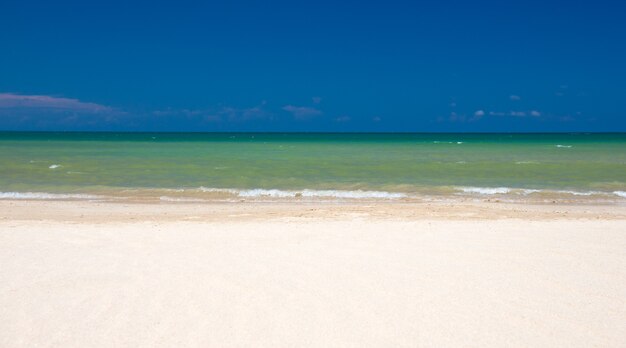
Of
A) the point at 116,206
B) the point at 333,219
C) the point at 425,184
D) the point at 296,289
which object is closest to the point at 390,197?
the point at 425,184

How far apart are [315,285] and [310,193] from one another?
11362mm

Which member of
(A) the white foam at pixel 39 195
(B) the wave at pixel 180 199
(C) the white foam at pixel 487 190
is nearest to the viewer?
(B) the wave at pixel 180 199

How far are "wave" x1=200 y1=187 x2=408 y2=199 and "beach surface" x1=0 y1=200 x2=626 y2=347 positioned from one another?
21.7ft

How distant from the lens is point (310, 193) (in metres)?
16.9

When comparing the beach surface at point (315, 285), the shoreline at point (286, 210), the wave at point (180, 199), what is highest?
the beach surface at point (315, 285)

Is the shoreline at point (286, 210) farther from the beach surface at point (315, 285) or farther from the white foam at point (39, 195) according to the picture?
the beach surface at point (315, 285)

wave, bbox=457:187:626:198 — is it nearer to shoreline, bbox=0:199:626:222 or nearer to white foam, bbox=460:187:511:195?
white foam, bbox=460:187:511:195

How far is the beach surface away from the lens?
4.31m

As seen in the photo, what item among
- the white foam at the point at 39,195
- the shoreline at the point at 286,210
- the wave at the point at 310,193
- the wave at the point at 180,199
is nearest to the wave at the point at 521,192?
the shoreline at the point at 286,210

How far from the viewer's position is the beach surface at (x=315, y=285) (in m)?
4.31

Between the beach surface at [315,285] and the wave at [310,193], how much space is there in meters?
6.62

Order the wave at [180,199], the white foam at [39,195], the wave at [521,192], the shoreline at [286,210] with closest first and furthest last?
the shoreline at [286,210] < the wave at [180,199] < the white foam at [39,195] < the wave at [521,192]

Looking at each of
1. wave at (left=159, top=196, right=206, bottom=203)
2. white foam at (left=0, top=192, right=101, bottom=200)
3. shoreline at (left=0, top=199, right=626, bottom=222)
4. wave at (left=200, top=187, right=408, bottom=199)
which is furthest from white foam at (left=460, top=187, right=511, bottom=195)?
white foam at (left=0, top=192, right=101, bottom=200)

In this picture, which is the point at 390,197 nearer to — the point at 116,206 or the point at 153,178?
the point at 116,206
